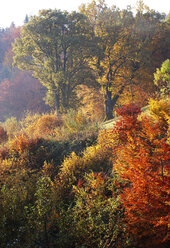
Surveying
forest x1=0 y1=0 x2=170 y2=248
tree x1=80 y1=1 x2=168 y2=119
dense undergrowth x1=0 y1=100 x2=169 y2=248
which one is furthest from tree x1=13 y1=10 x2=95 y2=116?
dense undergrowth x1=0 y1=100 x2=169 y2=248

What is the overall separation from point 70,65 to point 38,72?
3031 millimetres

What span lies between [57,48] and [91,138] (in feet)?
38.6

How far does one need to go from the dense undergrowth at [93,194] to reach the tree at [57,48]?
366 inches

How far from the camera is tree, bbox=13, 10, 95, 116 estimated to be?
16.1 metres

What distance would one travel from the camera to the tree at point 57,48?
634 inches

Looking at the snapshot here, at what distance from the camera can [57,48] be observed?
1731 centimetres

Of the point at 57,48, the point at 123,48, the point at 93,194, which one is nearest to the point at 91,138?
the point at 93,194

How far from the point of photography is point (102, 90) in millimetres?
19672

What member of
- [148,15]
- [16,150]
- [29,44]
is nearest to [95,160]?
[16,150]

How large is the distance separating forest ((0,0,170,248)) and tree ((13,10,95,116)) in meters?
0.09

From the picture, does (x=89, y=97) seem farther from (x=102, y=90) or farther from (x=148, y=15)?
(x=148, y=15)

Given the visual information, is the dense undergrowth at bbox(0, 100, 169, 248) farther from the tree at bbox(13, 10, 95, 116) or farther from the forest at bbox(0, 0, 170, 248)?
the tree at bbox(13, 10, 95, 116)

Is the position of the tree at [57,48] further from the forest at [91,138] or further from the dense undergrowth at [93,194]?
the dense undergrowth at [93,194]

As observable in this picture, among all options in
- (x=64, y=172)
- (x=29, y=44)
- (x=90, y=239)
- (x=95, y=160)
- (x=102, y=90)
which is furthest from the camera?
(x=102, y=90)
